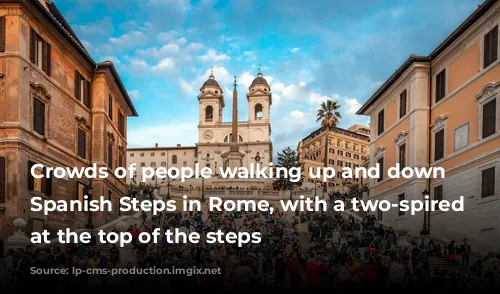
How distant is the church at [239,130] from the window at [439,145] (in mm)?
85354

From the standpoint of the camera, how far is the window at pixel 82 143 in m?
34.0

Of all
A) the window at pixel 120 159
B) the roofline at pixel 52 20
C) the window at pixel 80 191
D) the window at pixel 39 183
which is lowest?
the window at pixel 80 191

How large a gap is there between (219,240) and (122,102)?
1613 cm

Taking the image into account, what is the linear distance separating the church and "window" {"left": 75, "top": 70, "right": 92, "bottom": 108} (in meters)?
82.1

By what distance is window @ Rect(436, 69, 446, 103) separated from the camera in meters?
33.1

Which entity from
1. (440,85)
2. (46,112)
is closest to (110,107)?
(46,112)

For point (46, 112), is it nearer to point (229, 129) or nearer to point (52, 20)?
point (52, 20)

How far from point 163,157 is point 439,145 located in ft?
353

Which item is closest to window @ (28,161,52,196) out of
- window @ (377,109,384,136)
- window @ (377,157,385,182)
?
window @ (377,157,385,182)

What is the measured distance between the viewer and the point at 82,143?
113 ft

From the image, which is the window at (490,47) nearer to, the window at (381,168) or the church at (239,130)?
the window at (381,168)

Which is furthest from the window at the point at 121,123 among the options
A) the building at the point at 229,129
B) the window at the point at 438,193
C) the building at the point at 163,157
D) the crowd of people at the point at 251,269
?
the building at the point at 163,157

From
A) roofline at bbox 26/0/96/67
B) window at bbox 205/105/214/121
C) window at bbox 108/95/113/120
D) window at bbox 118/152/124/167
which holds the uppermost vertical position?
window at bbox 205/105/214/121

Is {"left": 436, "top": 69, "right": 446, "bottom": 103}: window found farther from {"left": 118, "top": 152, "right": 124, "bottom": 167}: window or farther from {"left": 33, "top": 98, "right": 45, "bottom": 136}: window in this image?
{"left": 118, "top": 152, "right": 124, "bottom": 167}: window
